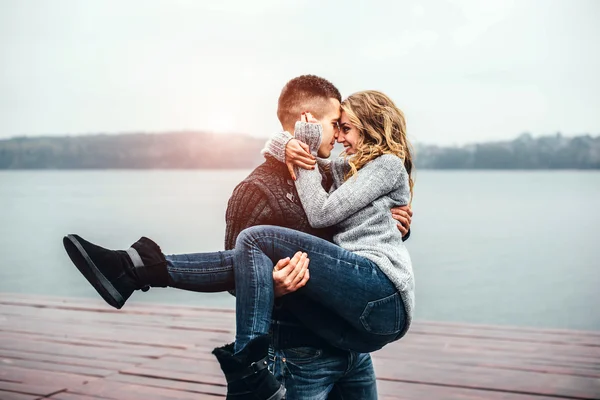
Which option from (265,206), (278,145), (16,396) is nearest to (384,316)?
(265,206)

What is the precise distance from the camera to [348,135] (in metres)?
1.91

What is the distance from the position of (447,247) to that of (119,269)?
1297 centimetres

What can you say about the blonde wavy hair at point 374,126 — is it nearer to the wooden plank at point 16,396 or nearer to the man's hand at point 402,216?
the man's hand at point 402,216

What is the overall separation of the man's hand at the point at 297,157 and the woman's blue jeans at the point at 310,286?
0.72ft

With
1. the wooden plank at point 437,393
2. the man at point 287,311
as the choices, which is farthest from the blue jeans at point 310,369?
the wooden plank at point 437,393

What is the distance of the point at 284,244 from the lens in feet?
5.22

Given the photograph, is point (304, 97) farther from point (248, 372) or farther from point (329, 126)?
point (248, 372)

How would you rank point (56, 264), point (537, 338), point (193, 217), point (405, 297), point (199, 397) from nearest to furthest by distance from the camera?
1. point (405, 297)
2. point (199, 397)
3. point (537, 338)
4. point (56, 264)
5. point (193, 217)

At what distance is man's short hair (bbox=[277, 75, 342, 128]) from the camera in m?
1.90

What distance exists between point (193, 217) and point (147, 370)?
54.1ft

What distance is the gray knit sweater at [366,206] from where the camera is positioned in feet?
5.53

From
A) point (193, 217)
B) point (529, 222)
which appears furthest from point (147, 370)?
point (529, 222)

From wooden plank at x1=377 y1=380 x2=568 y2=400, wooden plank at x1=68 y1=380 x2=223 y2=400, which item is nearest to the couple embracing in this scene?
wooden plank at x1=377 y1=380 x2=568 y2=400

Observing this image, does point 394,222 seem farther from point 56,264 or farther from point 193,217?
point 193,217
